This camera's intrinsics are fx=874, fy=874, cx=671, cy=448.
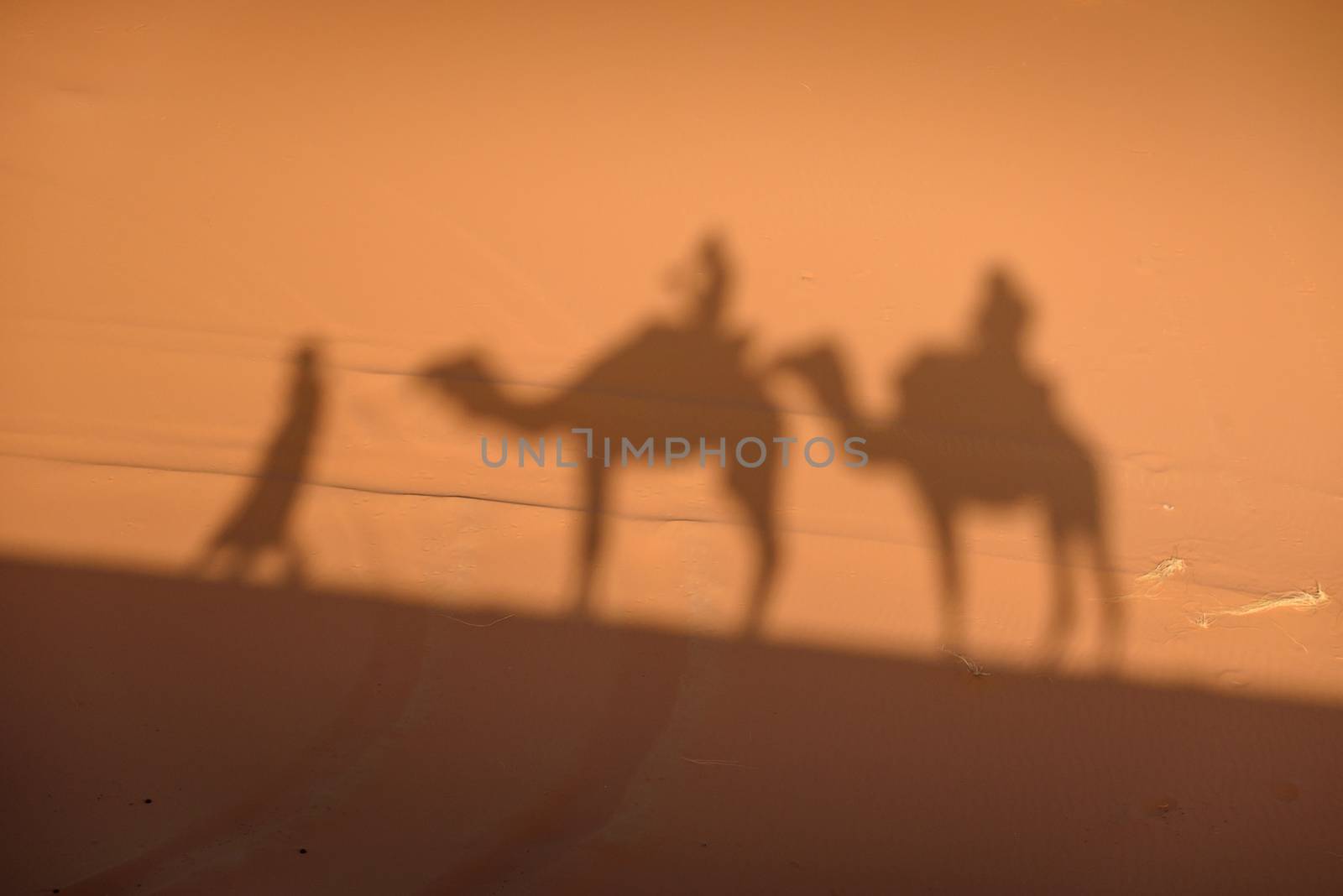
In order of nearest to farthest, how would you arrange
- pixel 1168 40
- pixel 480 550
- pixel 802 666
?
pixel 802 666, pixel 480 550, pixel 1168 40

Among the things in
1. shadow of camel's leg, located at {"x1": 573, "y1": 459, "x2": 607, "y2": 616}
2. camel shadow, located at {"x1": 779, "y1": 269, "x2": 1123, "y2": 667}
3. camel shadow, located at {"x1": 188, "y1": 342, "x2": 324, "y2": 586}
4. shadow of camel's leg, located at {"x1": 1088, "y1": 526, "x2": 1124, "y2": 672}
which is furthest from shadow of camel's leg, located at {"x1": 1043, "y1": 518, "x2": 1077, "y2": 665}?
camel shadow, located at {"x1": 188, "y1": 342, "x2": 324, "y2": 586}

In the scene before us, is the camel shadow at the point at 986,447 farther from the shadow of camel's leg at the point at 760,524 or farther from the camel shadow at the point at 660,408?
the shadow of camel's leg at the point at 760,524

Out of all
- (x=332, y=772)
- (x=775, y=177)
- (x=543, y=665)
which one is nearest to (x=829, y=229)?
(x=775, y=177)

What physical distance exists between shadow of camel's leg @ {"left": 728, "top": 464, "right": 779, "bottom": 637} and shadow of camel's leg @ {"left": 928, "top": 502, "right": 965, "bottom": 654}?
64 centimetres

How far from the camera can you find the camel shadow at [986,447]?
11.1ft

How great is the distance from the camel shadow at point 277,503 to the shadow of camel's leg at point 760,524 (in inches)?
66.8

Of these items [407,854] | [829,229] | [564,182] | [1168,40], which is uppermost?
[1168,40]

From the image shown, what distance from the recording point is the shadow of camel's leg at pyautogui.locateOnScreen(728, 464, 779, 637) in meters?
3.27

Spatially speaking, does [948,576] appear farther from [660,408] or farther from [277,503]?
[277,503]

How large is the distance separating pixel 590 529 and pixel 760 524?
678 mm

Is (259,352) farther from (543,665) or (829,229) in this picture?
(829,229)

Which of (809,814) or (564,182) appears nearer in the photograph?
(809,814)

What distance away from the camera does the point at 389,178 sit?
471 cm

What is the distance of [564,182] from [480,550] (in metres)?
2.28
